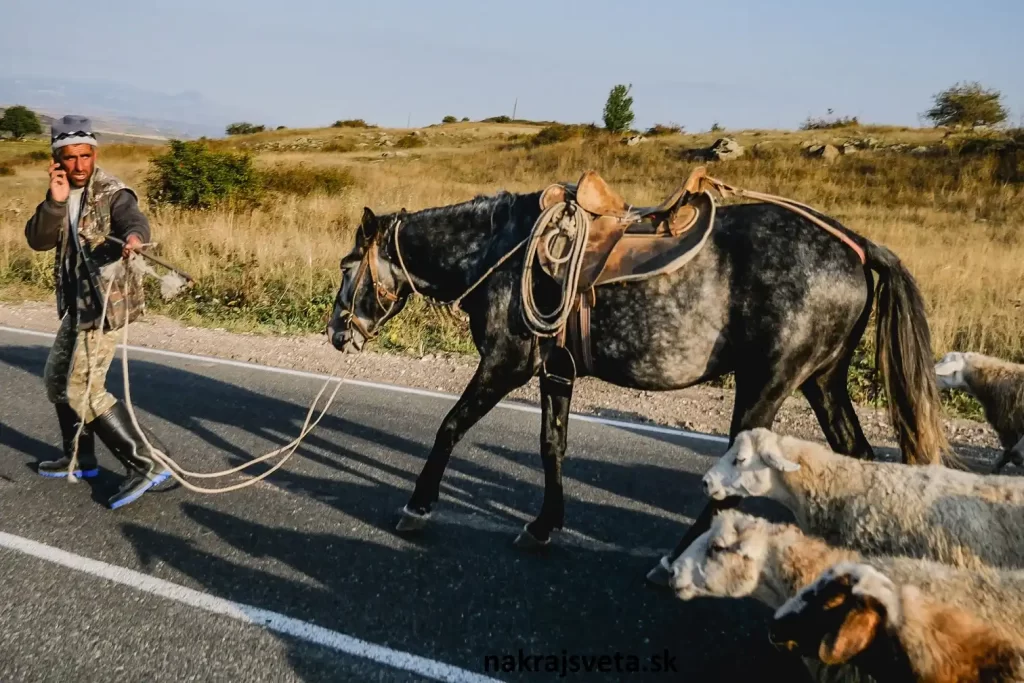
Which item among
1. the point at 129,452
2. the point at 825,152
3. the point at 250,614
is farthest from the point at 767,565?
the point at 825,152

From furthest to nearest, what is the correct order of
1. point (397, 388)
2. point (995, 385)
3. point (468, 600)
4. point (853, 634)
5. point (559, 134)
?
point (559, 134)
point (397, 388)
point (995, 385)
point (468, 600)
point (853, 634)

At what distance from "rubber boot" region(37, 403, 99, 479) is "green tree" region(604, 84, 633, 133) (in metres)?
42.4

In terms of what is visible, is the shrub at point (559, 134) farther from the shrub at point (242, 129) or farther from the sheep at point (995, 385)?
the shrub at point (242, 129)

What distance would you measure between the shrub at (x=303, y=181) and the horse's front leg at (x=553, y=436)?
58.5ft

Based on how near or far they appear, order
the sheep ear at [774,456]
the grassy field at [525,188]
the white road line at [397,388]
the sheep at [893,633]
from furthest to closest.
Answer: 1. the grassy field at [525,188]
2. the white road line at [397,388]
3. the sheep ear at [774,456]
4. the sheep at [893,633]

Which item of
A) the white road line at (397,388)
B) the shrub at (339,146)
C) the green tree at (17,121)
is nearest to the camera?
the white road line at (397,388)

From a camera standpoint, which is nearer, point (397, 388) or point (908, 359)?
point (908, 359)

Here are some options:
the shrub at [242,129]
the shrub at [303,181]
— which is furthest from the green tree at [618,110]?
the shrub at [242,129]

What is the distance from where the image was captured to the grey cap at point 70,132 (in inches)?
190

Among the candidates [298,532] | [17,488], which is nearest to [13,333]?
[17,488]

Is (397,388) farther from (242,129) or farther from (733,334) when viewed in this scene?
(242,129)

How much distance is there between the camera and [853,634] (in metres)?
2.58

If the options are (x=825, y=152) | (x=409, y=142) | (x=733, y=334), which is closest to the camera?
(x=733, y=334)

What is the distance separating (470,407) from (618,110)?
142 feet
